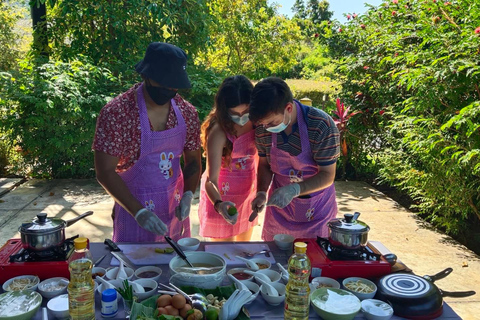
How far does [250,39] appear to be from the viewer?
30.2ft

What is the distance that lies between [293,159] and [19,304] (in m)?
1.57

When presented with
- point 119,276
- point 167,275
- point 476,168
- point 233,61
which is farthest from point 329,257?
point 233,61

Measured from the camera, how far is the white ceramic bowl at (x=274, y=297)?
162 centimetres

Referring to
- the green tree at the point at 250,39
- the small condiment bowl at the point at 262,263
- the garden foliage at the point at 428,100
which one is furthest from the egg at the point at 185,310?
the green tree at the point at 250,39

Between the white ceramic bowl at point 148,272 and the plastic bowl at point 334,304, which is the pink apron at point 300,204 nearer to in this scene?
the plastic bowl at point 334,304

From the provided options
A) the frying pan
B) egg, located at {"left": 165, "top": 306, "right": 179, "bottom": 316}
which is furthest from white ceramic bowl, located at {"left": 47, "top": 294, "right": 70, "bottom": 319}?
the frying pan

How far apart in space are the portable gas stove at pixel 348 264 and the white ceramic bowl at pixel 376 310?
20 cm

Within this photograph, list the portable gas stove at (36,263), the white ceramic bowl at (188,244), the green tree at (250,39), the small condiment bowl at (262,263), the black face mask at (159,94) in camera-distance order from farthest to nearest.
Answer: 1. the green tree at (250,39)
2. the black face mask at (159,94)
3. the white ceramic bowl at (188,244)
4. the small condiment bowl at (262,263)
5. the portable gas stove at (36,263)

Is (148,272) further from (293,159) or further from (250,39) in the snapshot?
(250,39)

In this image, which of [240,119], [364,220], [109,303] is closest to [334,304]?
[109,303]

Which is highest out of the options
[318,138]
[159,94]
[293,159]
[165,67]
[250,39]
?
[250,39]

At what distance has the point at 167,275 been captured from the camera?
1861 millimetres

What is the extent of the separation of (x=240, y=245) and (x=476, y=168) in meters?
2.45

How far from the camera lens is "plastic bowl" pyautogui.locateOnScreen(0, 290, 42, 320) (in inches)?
57.9
